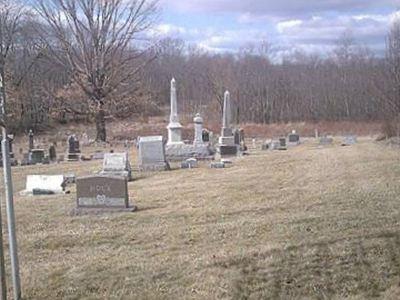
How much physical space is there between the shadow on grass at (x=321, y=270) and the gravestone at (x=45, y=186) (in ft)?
26.5

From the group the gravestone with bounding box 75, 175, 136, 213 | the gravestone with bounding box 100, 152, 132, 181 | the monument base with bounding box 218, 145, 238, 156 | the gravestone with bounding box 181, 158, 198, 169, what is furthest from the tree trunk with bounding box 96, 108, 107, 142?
the gravestone with bounding box 75, 175, 136, 213

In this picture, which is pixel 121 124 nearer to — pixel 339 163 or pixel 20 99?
pixel 20 99

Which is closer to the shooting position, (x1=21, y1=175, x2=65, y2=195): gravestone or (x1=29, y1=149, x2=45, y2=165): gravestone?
(x1=21, y1=175, x2=65, y2=195): gravestone

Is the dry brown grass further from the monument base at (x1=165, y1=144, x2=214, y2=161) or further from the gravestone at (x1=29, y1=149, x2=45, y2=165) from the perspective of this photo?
the monument base at (x1=165, y1=144, x2=214, y2=161)

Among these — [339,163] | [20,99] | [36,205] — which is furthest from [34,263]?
[20,99]

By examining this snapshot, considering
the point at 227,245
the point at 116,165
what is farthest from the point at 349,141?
the point at 227,245

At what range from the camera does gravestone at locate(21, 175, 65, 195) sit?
14.1m

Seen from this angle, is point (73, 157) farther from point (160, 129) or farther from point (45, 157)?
point (160, 129)

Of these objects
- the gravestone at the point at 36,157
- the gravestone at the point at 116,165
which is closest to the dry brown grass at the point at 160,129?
the gravestone at the point at 36,157

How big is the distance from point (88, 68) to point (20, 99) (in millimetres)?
12256

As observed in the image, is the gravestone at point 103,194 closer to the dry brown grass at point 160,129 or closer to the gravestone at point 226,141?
the gravestone at point 226,141

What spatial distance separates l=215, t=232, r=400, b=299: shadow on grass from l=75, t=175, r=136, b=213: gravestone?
4.10 meters

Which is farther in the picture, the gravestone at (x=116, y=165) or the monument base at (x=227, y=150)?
the monument base at (x=227, y=150)

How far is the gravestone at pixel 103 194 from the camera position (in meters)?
10.7
